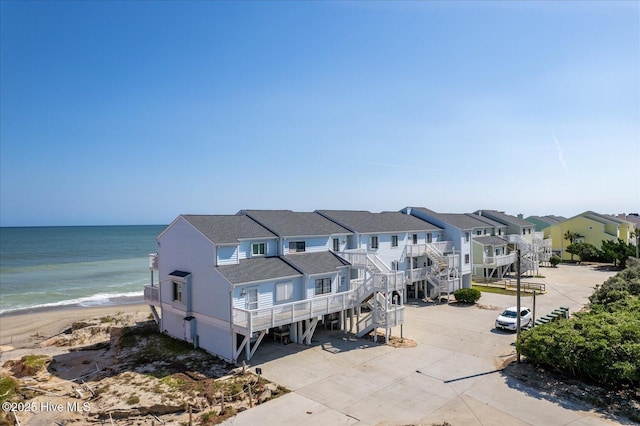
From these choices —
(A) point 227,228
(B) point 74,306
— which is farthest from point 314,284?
(B) point 74,306

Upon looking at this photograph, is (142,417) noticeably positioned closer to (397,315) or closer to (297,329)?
(297,329)

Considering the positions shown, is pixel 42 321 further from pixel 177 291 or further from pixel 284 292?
pixel 284 292

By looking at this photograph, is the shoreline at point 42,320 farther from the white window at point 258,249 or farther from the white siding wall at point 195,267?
the white window at point 258,249

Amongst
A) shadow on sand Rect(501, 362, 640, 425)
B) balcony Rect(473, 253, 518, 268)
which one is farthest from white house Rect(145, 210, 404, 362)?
balcony Rect(473, 253, 518, 268)

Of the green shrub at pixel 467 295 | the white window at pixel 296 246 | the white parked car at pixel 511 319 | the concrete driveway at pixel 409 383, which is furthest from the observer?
the green shrub at pixel 467 295

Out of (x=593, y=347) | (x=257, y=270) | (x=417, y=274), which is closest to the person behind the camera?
(x=593, y=347)

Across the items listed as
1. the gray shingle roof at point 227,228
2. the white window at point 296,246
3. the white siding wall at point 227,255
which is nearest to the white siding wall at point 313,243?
the white window at point 296,246

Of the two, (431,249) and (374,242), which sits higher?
(374,242)
